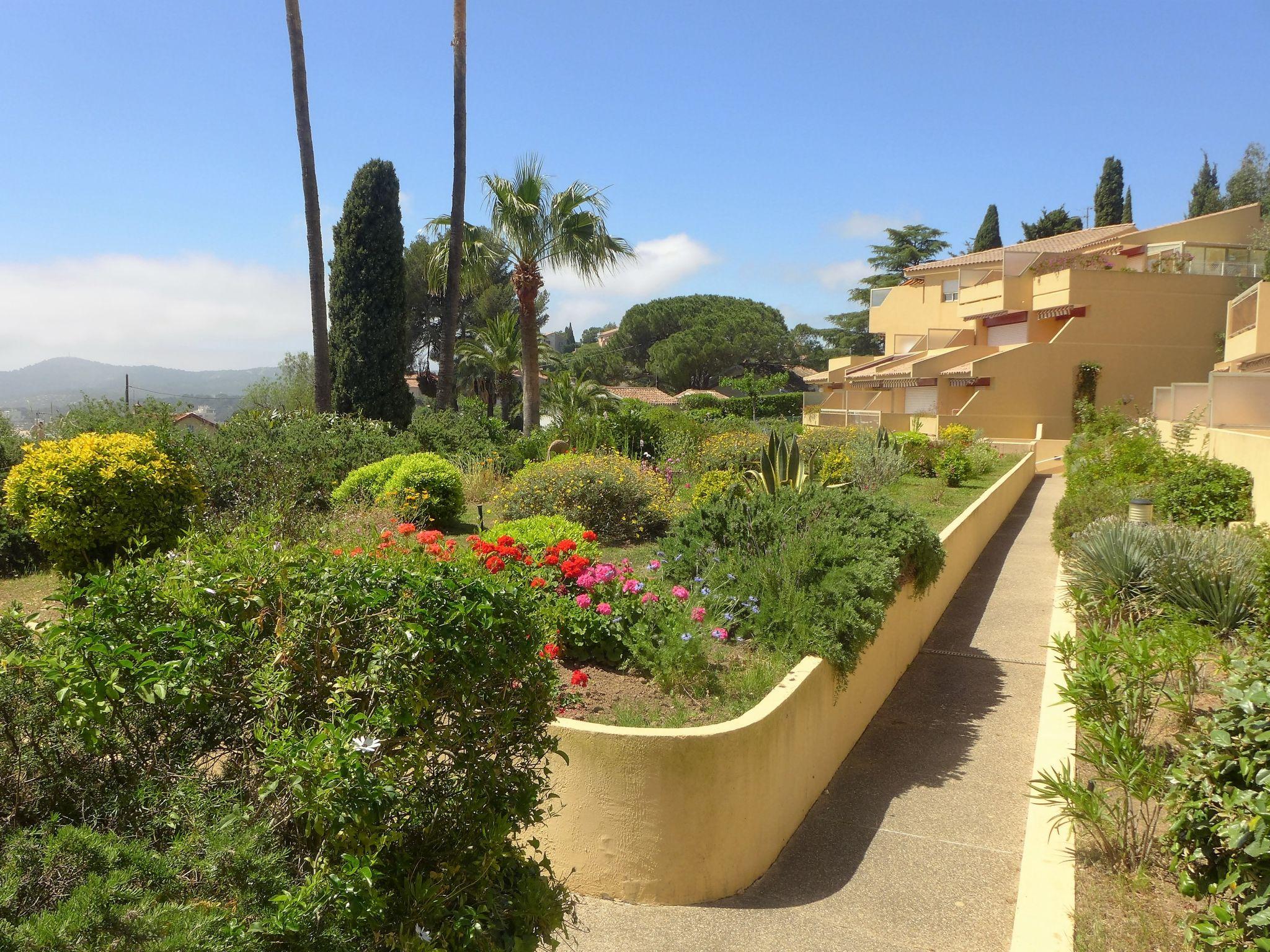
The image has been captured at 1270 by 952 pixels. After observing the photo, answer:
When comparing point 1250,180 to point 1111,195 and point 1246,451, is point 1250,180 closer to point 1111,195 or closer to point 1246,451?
point 1111,195

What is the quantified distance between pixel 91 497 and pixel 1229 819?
9.95 meters

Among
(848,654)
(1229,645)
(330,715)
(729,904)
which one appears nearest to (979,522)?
(1229,645)

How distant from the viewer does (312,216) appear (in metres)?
20.2

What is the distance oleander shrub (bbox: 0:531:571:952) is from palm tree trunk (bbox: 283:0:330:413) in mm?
18289

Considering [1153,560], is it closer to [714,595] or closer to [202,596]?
[714,595]

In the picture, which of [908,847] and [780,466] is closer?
[908,847]

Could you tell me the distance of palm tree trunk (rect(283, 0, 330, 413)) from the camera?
65.4ft

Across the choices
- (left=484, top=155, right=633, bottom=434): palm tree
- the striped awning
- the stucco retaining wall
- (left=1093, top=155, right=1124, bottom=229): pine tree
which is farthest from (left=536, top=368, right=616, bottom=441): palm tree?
(left=1093, top=155, right=1124, bottom=229): pine tree

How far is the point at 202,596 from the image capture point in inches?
102

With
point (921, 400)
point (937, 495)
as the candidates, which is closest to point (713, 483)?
point (937, 495)

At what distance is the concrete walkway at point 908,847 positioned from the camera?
3941 millimetres

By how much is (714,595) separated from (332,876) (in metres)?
4.12

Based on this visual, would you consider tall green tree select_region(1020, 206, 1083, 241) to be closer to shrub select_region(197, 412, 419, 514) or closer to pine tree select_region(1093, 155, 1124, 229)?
pine tree select_region(1093, 155, 1124, 229)

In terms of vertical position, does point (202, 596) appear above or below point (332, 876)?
above
